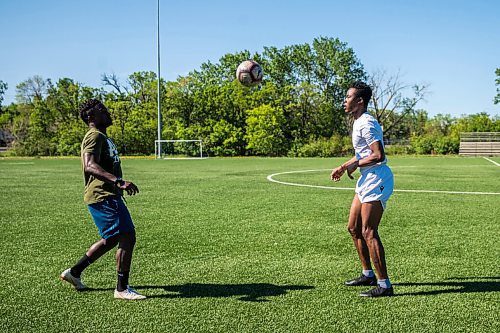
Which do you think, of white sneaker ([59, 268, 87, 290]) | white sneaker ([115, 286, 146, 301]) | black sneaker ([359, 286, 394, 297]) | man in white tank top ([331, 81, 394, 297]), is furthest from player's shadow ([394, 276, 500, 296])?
white sneaker ([59, 268, 87, 290])

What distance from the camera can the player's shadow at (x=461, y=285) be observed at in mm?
5340

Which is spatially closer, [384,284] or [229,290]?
[384,284]

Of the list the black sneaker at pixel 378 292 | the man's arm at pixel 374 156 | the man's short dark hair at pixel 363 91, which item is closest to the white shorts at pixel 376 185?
the man's arm at pixel 374 156

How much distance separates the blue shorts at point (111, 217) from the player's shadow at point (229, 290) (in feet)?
2.43

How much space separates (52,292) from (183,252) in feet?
7.36

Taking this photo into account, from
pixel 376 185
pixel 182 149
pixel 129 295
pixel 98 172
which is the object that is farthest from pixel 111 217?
pixel 182 149

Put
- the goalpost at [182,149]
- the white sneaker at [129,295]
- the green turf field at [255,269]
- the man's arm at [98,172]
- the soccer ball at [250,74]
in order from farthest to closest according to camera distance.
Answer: the goalpost at [182,149] < the soccer ball at [250,74] < the white sneaker at [129,295] < the man's arm at [98,172] < the green turf field at [255,269]

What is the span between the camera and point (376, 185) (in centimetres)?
526

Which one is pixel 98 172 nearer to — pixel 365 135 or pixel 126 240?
pixel 126 240

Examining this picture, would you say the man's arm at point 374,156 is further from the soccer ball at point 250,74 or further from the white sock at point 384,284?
the soccer ball at point 250,74

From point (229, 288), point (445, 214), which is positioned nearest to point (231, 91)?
point (445, 214)

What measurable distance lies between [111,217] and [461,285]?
382 centimetres

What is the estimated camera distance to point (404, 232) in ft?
28.3

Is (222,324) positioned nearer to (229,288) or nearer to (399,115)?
(229,288)
